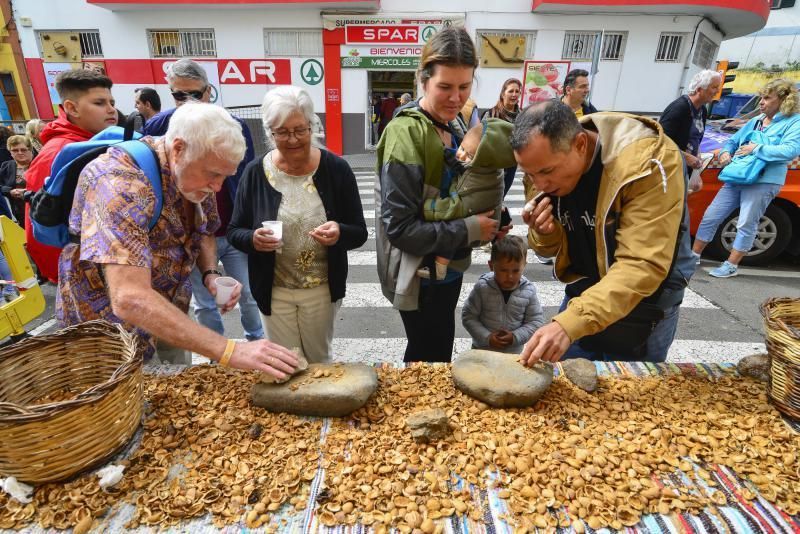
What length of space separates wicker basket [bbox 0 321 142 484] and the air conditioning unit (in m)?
16.1

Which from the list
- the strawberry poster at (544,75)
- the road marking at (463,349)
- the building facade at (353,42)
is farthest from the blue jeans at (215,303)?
the strawberry poster at (544,75)

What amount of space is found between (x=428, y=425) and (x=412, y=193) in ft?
3.01

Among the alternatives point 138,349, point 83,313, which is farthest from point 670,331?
point 83,313

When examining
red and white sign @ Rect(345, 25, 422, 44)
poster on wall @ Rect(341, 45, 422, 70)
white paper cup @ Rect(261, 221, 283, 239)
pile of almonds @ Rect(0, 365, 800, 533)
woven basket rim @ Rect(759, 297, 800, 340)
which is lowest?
pile of almonds @ Rect(0, 365, 800, 533)

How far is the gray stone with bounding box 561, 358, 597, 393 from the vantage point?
1.74m

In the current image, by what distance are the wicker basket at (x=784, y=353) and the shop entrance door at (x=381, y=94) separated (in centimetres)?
1302

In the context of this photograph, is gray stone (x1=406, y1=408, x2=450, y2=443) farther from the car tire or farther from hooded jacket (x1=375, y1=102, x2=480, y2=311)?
the car tire

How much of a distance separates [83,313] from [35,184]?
1013mm

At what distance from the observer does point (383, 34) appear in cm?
1276

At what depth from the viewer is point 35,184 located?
2.28 meters

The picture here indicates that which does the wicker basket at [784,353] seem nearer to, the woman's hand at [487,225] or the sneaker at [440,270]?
the woman's hand at [487,225]

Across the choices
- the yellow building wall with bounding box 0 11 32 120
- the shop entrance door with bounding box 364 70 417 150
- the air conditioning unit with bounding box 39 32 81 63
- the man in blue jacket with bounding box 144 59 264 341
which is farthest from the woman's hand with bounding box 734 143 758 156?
the yellow building wall with bounding box 0 11 32 120

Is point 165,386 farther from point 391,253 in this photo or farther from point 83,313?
point 391,253

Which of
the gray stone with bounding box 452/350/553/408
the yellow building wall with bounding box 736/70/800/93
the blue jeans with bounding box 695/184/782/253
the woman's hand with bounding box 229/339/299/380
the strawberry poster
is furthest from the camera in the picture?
the yellow building wall with bounding box 736/70/800/93
